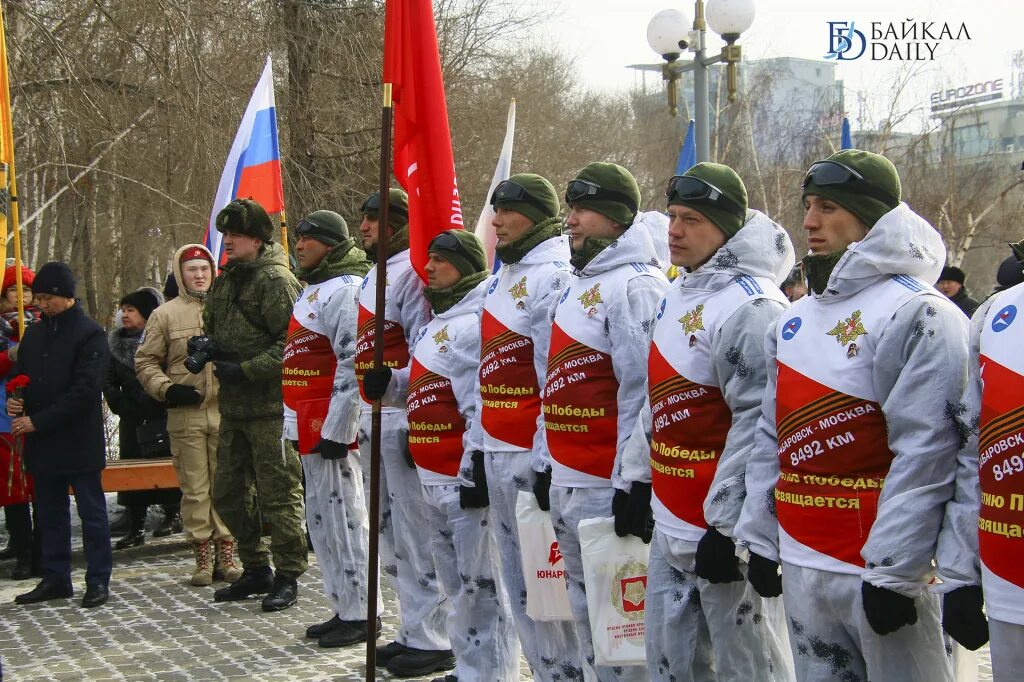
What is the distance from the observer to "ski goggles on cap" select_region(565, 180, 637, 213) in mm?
5004

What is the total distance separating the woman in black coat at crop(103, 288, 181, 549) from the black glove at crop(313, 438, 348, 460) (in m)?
3.42

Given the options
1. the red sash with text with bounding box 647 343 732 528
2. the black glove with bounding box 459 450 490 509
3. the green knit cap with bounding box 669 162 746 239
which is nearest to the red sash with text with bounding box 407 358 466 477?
the black glove with bounding box 459 450 490 509

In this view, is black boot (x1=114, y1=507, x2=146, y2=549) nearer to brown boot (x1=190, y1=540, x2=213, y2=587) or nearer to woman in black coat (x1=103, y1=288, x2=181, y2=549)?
woman in black coat (x1=103, y1=288, x2=181, y2=549)

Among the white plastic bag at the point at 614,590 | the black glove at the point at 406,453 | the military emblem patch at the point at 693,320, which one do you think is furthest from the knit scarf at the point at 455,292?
the military emblem patch at the point at 693,320

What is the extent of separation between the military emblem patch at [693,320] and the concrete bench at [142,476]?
6.59 m

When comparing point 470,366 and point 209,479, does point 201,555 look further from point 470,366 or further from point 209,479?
point 470,366

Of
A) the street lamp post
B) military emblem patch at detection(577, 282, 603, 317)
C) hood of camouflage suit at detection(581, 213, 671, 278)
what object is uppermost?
the street lamp post

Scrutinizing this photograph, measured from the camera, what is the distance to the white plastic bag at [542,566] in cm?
508

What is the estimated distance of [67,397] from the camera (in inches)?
328

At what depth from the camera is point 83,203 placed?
16.0m

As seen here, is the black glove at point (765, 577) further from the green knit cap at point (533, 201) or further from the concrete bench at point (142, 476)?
the concrete bench at point (142, 476)

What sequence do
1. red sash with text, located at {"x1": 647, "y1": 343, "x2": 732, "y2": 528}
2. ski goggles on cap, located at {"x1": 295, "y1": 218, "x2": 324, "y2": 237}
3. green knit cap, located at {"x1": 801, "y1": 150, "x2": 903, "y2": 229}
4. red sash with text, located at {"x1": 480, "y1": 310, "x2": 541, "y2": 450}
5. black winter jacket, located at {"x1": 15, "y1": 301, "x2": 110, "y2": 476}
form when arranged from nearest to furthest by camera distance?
green knit cap, located at {"x1": 801, "y1": 150, "x2": 903, "y2": 229} → red sash with text, located at {"x1": 647, "y1": 343, "x2": 732, "y2": 528} → red sash with text, located at {"x1": 480, "y1": 310, "x2": 541, "y2": 450} → ski goggles on cap, located at {"x1": 295, "y1": 218, "x2": 324, "y2": 237} → black winter jacket, located at {"x1": 15, "y1": 301, "x2": 110, "y2": 476}

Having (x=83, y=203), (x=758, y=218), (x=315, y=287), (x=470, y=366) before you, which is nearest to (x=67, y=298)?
(x=315, y=287)

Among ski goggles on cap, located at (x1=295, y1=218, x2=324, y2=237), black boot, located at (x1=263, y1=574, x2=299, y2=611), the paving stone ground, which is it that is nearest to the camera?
the paving stone ground
